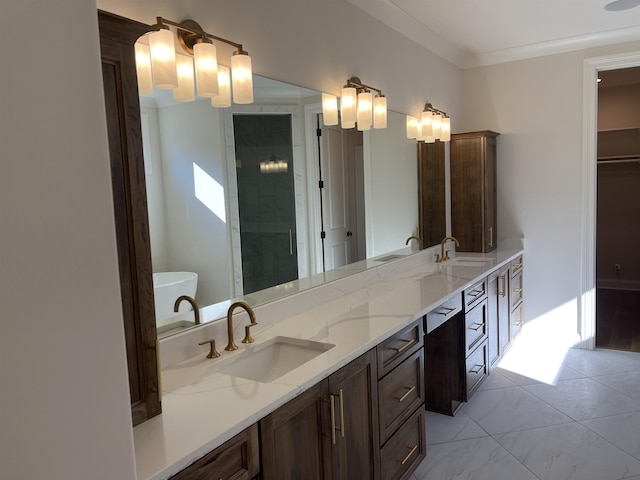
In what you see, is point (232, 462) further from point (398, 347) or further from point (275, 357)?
point (398, 347)

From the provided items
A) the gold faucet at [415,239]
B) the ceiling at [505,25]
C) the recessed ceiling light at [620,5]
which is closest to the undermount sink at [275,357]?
the gold faucet at [415,239]

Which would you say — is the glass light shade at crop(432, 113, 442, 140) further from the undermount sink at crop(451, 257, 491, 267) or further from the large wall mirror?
the undermount sink at crop(451, 257, 491, 267)

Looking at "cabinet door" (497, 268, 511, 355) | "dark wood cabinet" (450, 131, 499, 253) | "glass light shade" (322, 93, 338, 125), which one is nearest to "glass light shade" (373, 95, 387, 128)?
"glass light shade" (322, 93, 338, 125)

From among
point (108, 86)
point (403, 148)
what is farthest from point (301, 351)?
point (403, 148)

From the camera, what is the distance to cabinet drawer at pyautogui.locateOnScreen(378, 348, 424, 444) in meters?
2.03

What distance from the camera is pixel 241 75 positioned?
6.42ft

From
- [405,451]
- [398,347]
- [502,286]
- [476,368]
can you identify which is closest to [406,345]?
[398,347]

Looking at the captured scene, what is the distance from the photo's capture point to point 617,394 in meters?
3.31

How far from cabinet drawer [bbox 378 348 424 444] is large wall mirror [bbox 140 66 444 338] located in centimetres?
62

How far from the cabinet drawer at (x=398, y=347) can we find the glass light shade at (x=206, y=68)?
1.17 m

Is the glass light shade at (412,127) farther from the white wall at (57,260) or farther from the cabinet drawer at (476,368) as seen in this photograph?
the white wall at (57,260)

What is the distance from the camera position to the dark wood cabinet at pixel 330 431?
1438 millimetres

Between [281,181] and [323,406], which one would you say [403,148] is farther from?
[323,406]

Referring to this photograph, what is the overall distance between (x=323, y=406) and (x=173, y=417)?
1.65ft
